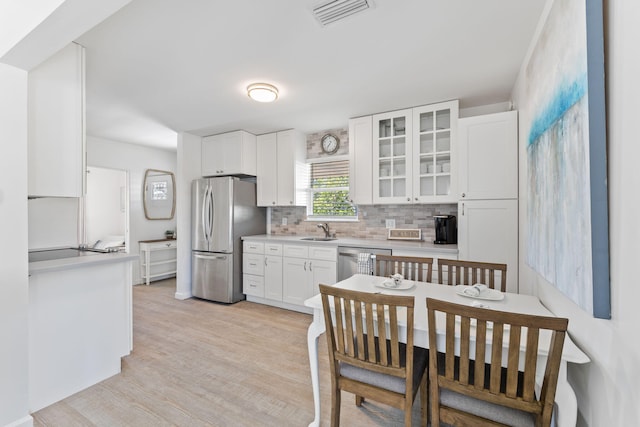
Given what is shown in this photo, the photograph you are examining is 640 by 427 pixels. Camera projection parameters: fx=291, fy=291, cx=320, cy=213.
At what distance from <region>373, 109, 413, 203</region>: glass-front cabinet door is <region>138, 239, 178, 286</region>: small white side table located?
3.75 m

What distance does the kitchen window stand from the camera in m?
4.17

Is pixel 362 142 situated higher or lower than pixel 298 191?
higher

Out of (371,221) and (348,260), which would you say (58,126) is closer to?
(348,260)

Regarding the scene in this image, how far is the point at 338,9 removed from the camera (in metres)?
1.73

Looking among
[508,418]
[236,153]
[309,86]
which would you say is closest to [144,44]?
[309,86]

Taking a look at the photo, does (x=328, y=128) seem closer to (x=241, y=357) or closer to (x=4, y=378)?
(x=241, y=357)

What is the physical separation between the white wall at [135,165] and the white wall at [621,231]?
5.72m

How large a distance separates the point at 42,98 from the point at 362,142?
2902mm

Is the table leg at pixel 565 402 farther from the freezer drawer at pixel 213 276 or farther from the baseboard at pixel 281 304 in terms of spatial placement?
the freezer drawer at pixel 213 276

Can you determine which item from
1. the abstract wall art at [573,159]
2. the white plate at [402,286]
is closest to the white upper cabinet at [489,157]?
the abstract wall art at [573,159]

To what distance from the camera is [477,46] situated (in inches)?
83.1

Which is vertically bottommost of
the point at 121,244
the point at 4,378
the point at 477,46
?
the point at 4,378

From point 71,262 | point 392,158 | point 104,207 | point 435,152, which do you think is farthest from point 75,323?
Result: point 104,207

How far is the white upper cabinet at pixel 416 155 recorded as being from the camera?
3.15 m
